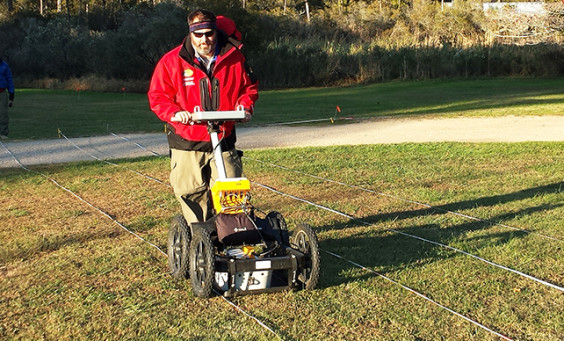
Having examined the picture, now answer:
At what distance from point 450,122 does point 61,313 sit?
15.7 m

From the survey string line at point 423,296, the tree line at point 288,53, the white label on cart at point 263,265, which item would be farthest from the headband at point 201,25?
the tree line at point 288,53

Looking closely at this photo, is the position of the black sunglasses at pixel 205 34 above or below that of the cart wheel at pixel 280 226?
above

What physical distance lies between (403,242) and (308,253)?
71.8 inches

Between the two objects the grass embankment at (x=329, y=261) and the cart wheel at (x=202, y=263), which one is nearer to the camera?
the grass embankment at (x=329, y=261)

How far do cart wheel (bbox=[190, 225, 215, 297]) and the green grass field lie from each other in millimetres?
155

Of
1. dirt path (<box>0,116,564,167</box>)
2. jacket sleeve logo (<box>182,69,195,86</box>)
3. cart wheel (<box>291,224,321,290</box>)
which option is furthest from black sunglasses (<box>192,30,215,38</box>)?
dirt path (<box>0,116,564,167</box>)

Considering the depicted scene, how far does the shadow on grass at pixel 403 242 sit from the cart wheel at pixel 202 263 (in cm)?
97

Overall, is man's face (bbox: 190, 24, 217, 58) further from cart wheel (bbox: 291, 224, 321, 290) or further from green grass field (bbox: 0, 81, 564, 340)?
green grass field (bbox: 0, 81, 564, 340)

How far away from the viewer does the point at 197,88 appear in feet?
18.0

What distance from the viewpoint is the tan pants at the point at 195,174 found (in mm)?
5684

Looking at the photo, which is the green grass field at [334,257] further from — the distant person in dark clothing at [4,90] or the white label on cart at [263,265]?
the distant person in dark clothing at [4,90]

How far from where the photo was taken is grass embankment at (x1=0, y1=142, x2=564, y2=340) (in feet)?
15.3

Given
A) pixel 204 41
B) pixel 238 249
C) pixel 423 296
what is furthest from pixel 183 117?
pixel 423 296

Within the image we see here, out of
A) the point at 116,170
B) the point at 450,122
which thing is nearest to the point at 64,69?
the point at 450,122
